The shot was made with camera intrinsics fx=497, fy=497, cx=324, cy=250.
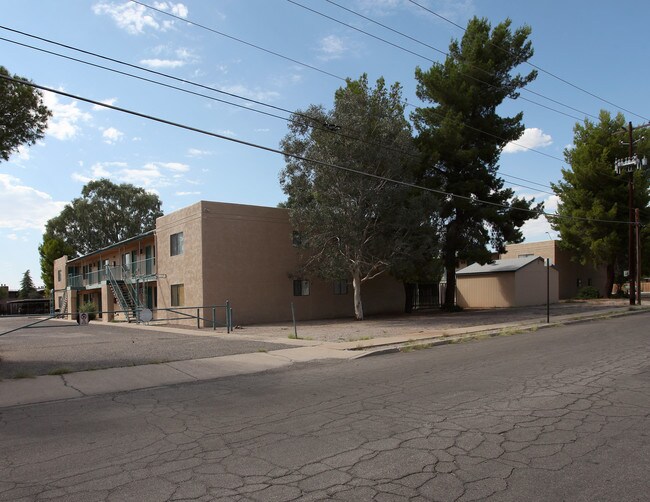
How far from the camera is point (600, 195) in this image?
42062 mm

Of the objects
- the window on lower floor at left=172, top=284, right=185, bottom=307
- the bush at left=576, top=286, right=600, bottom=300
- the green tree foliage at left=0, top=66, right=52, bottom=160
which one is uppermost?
the green tree foliage at left=0, top=66, right=52, bottom=160

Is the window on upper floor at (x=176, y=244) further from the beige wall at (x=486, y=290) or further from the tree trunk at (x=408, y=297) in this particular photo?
the beige wall at (x=486, y=290)

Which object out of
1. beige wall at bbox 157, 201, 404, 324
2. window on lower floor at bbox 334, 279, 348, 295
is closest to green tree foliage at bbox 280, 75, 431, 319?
beige wall at bbox 157, 201, 404, 324

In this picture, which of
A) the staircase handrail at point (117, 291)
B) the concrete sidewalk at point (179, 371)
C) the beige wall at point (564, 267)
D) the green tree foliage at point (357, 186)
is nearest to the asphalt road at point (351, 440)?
the concrete sidewalk at point (179, 371)

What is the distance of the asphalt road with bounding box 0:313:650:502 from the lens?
426 centimetres

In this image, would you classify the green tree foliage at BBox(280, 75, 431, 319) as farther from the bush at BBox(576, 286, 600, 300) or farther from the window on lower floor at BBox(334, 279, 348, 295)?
the bush at BBox(576, 286, 600, 300)

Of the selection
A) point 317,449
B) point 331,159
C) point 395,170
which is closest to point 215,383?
point 317,449

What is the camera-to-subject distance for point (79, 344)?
1667 centimetres

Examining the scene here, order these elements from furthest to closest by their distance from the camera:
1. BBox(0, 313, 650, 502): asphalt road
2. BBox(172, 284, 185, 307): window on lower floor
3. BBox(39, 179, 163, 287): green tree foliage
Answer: BBox(39, 179, 163, 287): green tree foliage < BBox(172, 284, 185, 307): window on lower floor < BBox(0, 313, 650, 502): asphalt road

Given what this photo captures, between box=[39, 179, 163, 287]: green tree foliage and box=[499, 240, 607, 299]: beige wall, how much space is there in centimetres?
4638

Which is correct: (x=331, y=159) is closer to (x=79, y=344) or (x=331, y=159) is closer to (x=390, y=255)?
(x=390, y=255)

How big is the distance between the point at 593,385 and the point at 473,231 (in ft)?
77.9

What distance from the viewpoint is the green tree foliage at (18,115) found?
13.6 m

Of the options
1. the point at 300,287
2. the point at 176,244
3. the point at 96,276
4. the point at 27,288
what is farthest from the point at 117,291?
the point at 27,288
